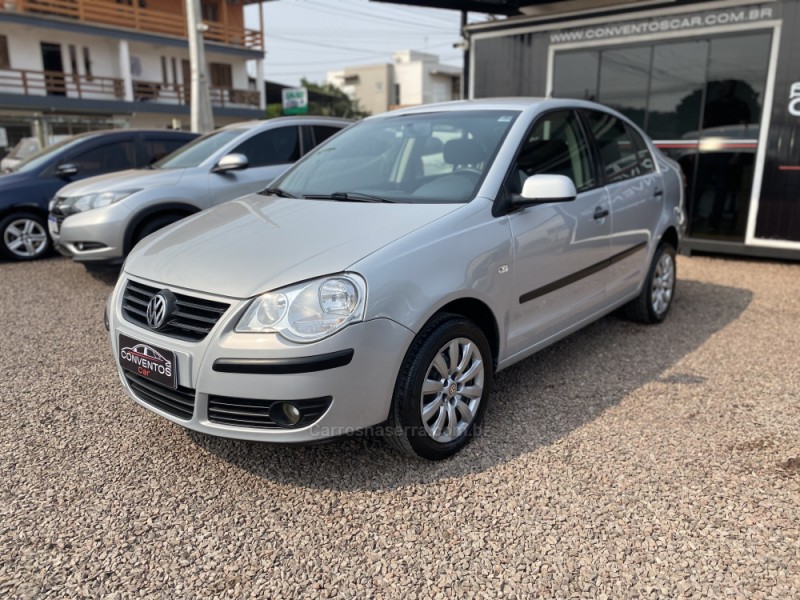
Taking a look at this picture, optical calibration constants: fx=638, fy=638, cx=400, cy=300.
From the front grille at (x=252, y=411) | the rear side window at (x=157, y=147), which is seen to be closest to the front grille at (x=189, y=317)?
the front grille at (x=252, y=411)

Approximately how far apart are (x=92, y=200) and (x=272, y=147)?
190 cm

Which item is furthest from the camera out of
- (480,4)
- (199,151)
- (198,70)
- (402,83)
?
(402,83)

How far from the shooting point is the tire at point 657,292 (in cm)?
488

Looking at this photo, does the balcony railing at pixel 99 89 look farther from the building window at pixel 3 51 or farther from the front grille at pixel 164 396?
the front grille at pixel 164 396

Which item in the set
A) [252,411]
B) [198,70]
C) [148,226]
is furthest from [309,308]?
[198,70]

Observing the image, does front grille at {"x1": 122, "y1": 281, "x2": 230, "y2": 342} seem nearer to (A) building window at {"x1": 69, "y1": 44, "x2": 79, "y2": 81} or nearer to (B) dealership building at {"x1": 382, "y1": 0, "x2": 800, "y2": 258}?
(B) dealership building at {"x1": 382, "y1": 0, "x2": 800, "y2": 258}

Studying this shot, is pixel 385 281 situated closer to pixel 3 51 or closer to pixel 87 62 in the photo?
pixel 3 51

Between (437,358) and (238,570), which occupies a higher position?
(437,358)

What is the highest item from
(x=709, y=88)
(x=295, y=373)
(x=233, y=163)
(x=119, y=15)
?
(x=119, y=15)

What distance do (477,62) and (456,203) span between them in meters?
6.67

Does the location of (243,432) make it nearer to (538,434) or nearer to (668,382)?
(538,434)

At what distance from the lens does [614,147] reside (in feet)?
14.6

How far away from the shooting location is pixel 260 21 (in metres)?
30.7

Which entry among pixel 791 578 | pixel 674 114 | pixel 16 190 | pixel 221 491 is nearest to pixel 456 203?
pixel 221 491
